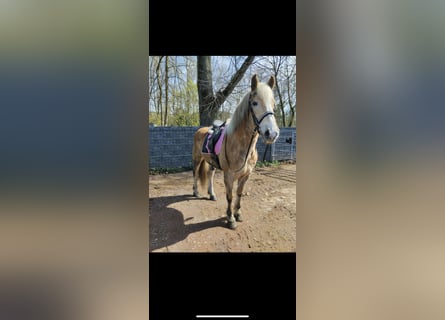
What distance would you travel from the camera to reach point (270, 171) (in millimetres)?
1687

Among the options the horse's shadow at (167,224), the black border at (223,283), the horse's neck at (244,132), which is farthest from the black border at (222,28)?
the black border at (223,283)

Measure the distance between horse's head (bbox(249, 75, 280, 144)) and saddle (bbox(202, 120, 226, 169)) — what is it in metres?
0.31

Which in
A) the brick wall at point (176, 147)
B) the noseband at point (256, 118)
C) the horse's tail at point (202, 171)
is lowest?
the horse's tail at point (202, 171)

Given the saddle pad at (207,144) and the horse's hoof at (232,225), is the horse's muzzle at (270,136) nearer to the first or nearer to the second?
the saddle pad at (207,144)

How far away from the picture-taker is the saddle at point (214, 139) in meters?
1.79

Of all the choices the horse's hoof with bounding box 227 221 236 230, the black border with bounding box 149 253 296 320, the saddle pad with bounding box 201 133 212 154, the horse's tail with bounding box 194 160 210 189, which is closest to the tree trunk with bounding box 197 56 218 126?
the saddle pad with bounding box 201 133 212 154

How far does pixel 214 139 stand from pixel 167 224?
784 millimetres

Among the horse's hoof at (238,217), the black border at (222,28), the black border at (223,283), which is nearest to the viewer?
the black border at (222,28)

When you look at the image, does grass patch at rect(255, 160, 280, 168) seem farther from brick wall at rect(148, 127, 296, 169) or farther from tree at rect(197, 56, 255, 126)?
tree at rect(197, 56, 255, 126)

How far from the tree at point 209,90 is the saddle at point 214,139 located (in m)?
0.06
